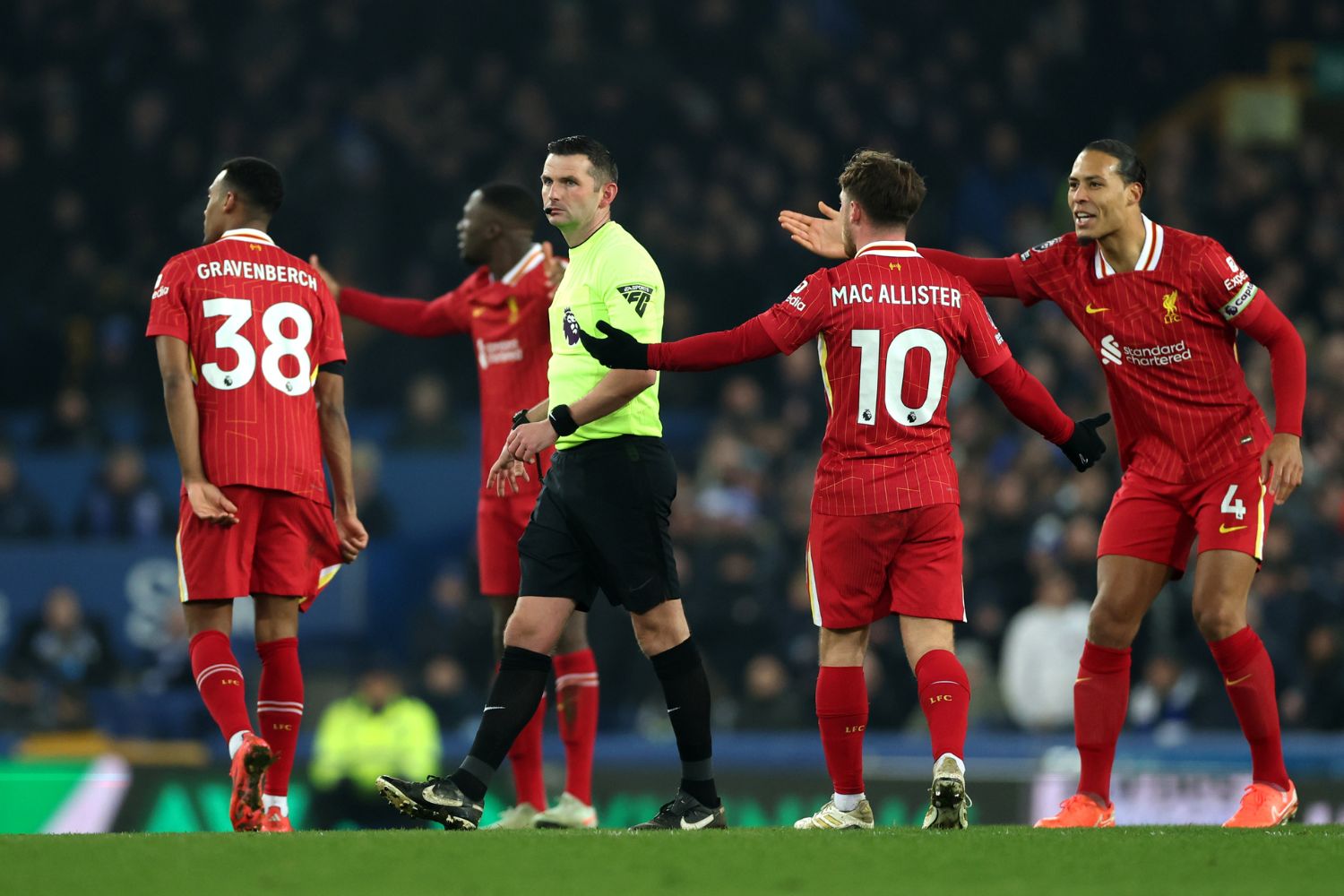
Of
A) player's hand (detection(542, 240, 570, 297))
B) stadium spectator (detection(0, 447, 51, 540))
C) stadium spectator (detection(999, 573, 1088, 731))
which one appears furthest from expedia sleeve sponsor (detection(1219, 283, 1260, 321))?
stadium spectator (detection(0, 447, 51, 540))

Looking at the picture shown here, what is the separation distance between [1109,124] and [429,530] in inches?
327

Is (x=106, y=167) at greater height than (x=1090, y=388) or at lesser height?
greater

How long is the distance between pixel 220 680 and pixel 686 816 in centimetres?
169

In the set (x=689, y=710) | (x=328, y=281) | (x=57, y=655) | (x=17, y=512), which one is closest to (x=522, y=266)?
(x=328, y=281)

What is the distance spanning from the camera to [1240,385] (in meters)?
6.46

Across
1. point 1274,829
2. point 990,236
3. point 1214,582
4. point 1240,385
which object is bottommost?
point 1274,829

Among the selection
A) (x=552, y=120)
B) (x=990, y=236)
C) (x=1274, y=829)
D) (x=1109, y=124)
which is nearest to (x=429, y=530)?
(x=552, y=120)

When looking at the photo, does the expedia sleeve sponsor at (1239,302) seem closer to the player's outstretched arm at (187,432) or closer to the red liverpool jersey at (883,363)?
the red liverpool jersey at (883,363)

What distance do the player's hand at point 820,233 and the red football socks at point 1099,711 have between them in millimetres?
1712

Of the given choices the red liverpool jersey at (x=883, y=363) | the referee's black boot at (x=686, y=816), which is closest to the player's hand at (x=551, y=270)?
the red liverpool jersey at (x=883, y=363)

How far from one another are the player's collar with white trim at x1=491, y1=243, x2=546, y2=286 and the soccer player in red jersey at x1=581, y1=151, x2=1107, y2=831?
1599 millimetres

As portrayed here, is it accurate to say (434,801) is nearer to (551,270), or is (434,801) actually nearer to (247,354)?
(247,354)

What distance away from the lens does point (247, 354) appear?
654 cm

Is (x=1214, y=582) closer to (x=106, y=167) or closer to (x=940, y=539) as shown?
(x=940, y=539)
